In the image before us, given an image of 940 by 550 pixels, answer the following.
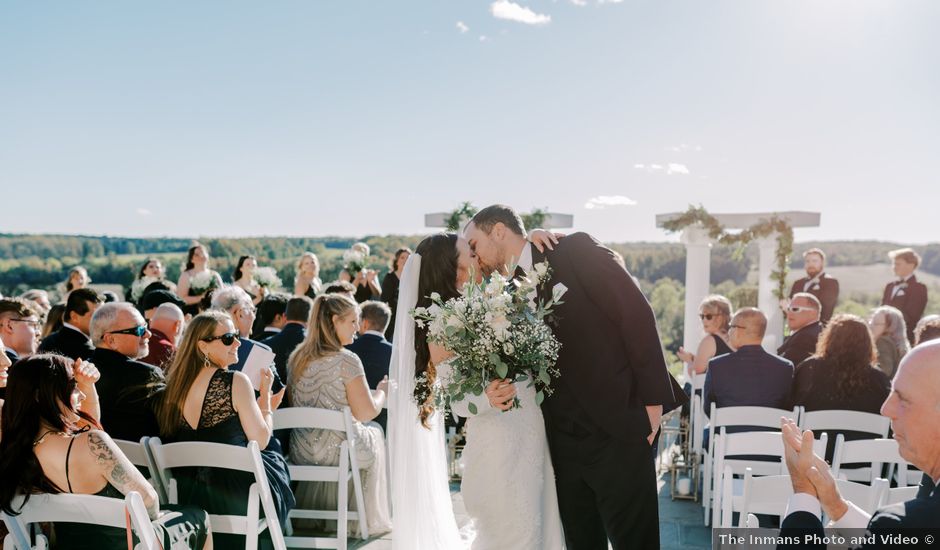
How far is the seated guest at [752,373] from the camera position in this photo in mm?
4945

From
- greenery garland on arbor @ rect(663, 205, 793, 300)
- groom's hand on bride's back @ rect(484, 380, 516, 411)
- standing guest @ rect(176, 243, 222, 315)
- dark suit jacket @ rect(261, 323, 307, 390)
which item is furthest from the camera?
greenery garland on arbor @ rect(663, 205, 793, 300)

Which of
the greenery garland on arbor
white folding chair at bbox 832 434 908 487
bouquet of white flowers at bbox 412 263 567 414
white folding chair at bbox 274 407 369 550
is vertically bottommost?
white folding chair at bbox 274 407 369 550

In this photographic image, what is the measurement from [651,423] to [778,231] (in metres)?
7.41

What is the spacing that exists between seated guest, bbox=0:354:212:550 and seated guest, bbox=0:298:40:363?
2357 mm

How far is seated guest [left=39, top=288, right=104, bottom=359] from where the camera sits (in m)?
4.94

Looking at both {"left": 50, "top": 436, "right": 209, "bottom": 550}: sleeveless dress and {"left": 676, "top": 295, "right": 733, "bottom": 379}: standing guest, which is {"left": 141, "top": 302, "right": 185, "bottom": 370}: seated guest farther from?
{"left": 676, "top": 295, "right": 733, "bottom": 379}: standing guest

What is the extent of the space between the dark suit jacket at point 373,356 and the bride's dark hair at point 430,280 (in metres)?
2.01

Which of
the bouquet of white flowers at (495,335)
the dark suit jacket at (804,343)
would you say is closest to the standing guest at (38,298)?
the bouquet of white flowers at (495,335)

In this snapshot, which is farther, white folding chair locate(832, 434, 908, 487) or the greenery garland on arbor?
the greenery garland on arbor

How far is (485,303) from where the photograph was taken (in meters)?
2.96

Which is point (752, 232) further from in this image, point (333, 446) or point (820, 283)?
point (333, 446)

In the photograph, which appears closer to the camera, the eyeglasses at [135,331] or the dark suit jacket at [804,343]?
the eyeglasses at [135,331]

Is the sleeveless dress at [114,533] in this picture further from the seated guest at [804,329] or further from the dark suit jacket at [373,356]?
the seated guest at [804,329]

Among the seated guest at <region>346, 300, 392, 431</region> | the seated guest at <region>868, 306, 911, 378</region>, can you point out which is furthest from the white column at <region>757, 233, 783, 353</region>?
the seated guest at <region>346, 300, 392, 431</region>
